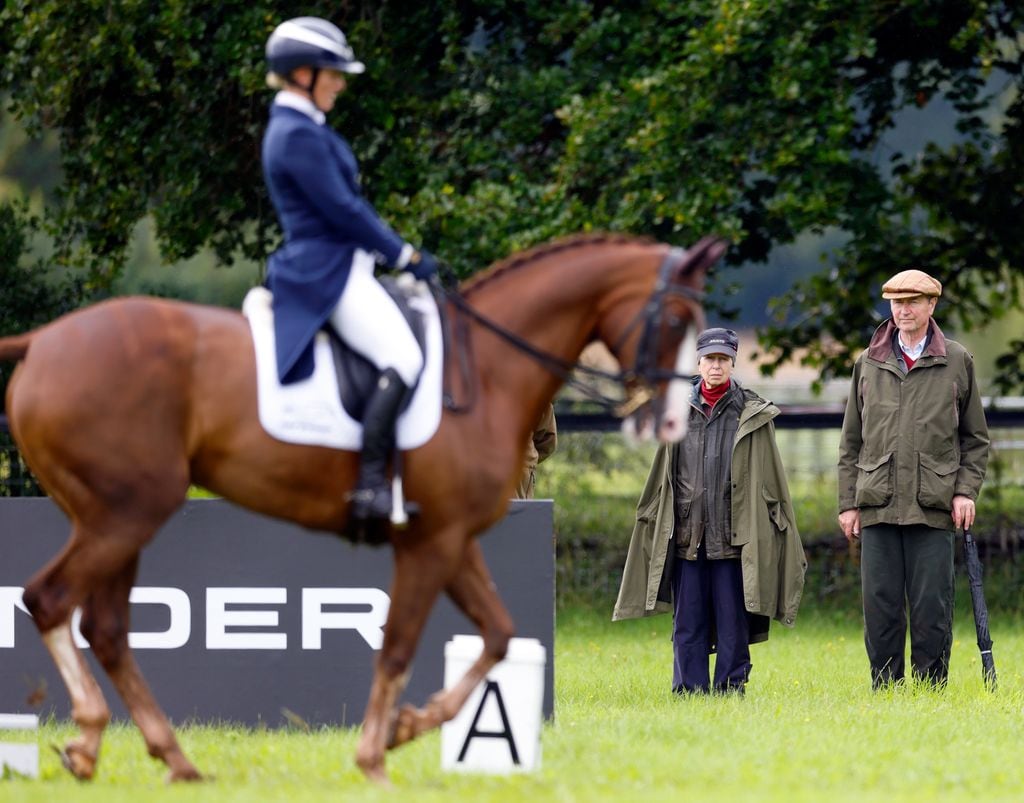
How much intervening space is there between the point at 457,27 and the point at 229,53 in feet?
6.58

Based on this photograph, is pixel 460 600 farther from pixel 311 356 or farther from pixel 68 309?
pixel 68 309

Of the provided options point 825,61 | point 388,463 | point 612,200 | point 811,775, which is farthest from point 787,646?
point 388,463

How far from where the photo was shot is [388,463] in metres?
6.16

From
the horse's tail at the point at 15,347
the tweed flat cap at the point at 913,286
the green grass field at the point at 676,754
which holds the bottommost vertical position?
the green grass field at the point at 676,754

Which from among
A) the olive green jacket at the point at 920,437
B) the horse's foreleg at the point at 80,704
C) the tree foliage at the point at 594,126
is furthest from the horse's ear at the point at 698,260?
the tree foliage at the point at 594,126

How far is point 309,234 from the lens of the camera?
20.4 ft

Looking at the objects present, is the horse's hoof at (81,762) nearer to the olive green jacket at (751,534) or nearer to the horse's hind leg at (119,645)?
the horse's hind leg at (119,645)

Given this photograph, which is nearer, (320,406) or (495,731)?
(320,406)

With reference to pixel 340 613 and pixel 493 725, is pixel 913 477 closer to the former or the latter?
pixel 340 613

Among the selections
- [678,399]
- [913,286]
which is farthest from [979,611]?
[678,399]

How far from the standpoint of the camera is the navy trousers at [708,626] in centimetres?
955

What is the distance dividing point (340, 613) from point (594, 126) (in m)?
6.20

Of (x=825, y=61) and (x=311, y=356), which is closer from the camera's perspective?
(x=311, y=356)

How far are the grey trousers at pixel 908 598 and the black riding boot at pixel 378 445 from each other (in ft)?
14.5
